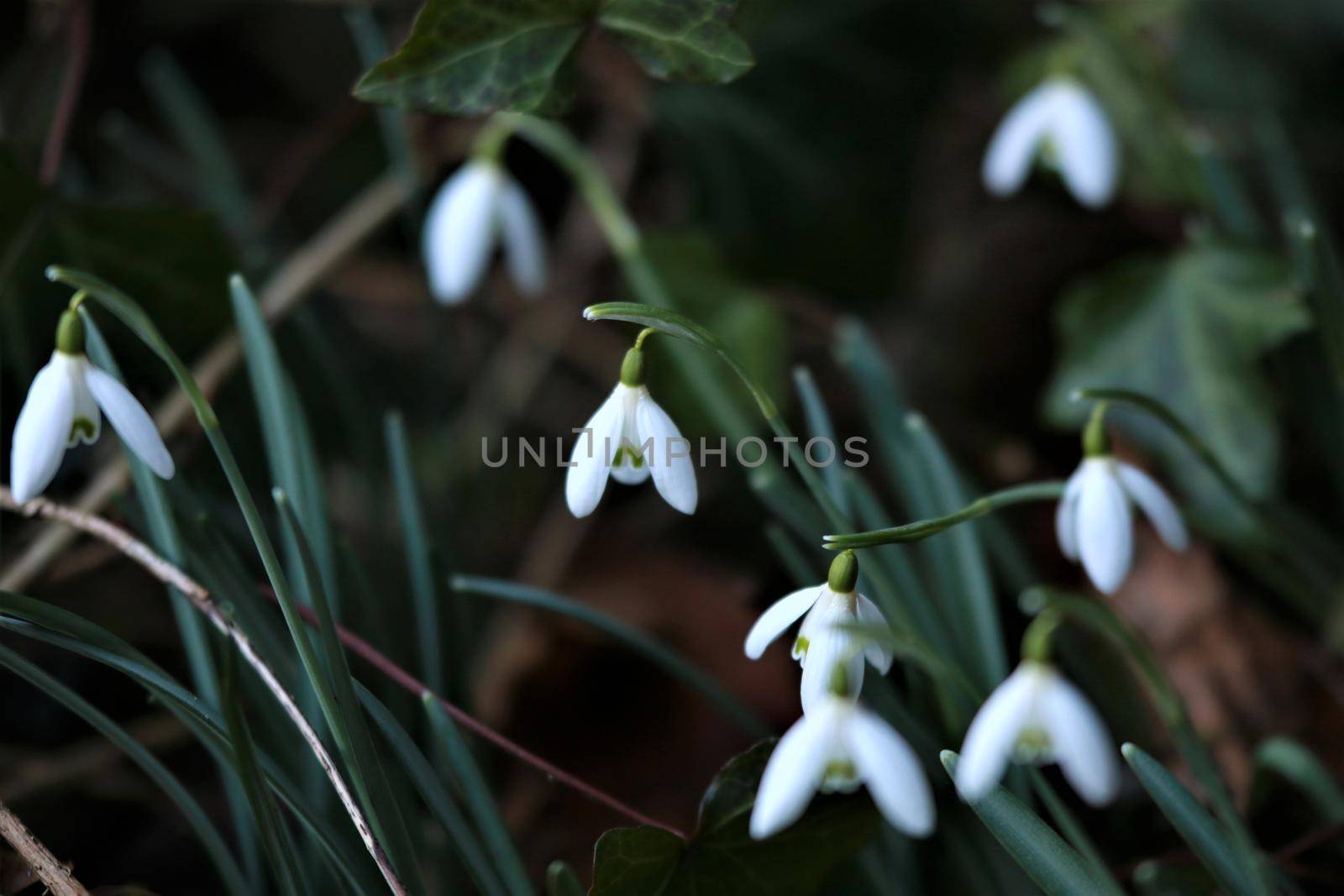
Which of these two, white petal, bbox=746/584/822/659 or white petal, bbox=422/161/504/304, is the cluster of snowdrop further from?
white petal, bbox=422/161/504/304

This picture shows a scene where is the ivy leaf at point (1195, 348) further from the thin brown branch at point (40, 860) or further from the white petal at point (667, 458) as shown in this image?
the thin brown branch at point (40, 860)

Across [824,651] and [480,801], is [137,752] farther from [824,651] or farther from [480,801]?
[824,651]

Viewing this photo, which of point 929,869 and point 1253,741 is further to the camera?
point 1253,741

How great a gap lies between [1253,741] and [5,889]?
1.19 metres

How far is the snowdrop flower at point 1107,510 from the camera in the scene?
77 centimetres

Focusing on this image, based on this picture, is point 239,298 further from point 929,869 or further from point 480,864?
point 929,869

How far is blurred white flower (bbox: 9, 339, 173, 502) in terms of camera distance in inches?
27.2

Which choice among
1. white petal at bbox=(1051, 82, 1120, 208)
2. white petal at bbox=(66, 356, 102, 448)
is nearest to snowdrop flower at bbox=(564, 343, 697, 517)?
white petal at bbox=(66, 356, 102, 448)

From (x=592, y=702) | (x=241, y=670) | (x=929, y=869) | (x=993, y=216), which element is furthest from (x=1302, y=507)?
(x=241, y=670)

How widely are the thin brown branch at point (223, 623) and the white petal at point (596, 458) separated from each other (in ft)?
0.72

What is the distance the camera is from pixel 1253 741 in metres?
1.24

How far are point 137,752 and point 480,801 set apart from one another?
0.77ft

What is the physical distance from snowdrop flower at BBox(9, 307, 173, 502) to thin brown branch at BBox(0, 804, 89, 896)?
0.21 meters

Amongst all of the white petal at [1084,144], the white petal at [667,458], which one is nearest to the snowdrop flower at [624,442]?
the white petal at [667,458]
